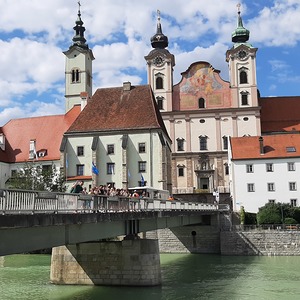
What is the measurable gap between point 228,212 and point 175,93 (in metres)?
32.4

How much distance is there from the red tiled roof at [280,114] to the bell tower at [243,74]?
17.2 feet

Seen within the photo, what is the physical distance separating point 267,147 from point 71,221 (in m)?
46.8

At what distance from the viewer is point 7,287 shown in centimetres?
2702

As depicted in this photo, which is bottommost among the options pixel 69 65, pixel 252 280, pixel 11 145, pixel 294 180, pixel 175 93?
pixel 252 280

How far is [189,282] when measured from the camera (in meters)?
29.5

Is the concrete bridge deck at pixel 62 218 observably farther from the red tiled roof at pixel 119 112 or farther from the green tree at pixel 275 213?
the red tiled roof at pixel 119 112

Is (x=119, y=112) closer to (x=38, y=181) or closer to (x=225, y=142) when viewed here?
(x=38, y=181)

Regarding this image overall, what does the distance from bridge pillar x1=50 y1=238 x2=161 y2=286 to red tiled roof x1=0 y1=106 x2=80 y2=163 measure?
3878 centimetres

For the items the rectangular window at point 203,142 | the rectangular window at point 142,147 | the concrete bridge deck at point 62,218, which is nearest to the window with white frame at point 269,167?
the rectangular window at point 142,147

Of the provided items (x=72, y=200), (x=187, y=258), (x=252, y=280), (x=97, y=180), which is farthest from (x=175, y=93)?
(x=72, y=200)

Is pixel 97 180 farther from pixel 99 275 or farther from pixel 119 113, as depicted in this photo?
pixel 99 275

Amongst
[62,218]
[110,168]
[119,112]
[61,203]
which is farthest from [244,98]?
[62,218]

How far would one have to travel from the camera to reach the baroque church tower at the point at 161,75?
252ft

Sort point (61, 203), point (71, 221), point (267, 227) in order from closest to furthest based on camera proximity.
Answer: point (61, 203) → point (71, 221) → point (267, 227)
